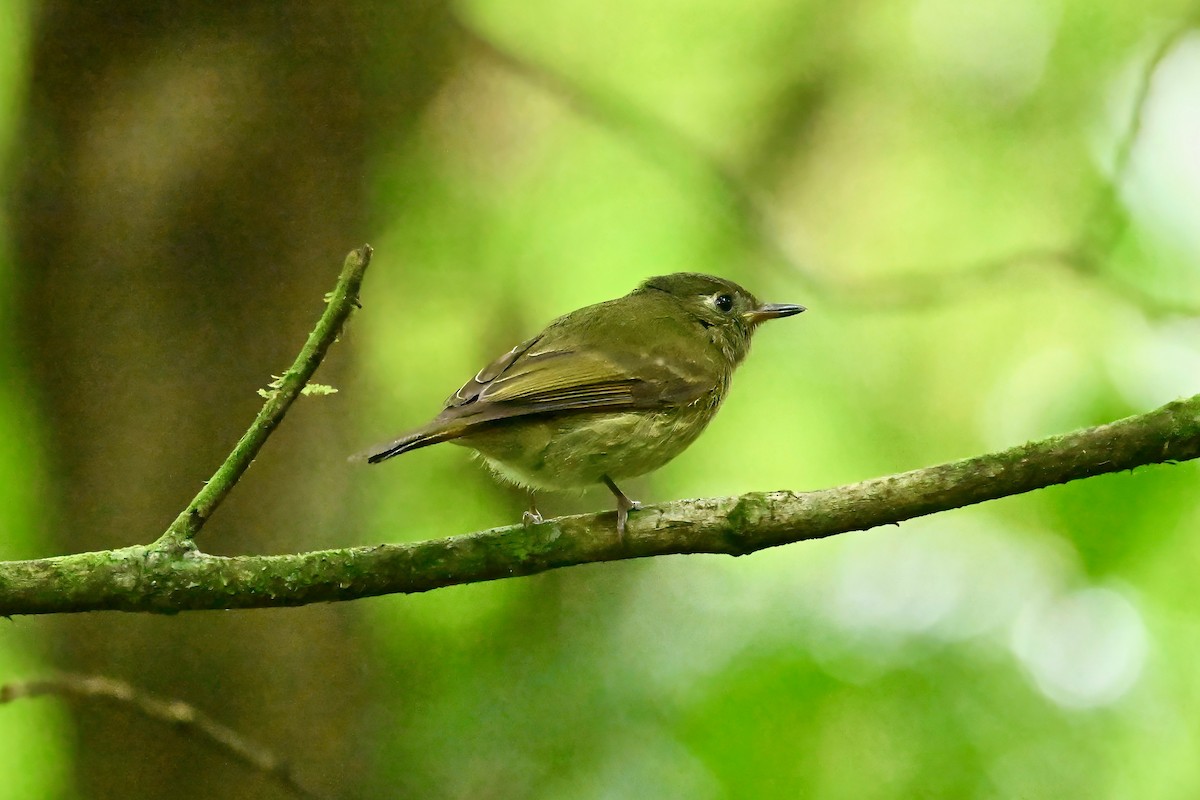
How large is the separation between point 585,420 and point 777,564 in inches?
91.4

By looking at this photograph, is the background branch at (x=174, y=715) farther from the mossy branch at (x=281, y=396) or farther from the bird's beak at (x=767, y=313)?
the bird's beak at (x=767, y=313)

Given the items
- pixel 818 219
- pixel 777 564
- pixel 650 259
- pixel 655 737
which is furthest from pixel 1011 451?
pixel 818 219

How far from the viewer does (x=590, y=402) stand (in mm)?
3885

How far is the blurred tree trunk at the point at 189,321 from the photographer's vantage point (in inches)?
185

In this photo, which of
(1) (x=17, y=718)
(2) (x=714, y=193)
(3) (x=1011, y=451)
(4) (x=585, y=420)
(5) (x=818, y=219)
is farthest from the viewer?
(5) (x=818, y=219)

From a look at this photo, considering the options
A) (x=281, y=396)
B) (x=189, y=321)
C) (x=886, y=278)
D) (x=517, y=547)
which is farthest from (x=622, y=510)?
(x=886, y=278)

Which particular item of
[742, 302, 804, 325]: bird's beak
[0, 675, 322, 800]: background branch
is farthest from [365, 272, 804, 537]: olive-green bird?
[0, 675, 322, 800]: background branch

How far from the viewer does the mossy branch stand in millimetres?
2701

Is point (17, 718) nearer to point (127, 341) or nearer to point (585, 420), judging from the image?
point (127, 341)

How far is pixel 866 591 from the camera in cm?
502

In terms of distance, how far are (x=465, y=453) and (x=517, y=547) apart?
10.3ft

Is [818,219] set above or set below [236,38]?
above

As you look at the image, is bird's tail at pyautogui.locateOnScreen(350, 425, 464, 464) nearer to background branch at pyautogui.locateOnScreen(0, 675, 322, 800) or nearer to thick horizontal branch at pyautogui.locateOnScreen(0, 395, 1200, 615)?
thick horizontal branch at pyautogui.locateOnScreen(0, 395, 1200, 615)

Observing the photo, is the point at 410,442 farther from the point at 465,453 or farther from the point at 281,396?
the point at 465,453
